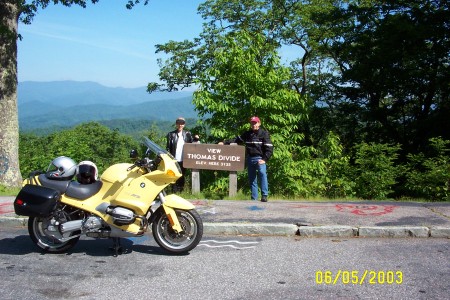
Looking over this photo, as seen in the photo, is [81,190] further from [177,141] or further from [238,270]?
[177,141]

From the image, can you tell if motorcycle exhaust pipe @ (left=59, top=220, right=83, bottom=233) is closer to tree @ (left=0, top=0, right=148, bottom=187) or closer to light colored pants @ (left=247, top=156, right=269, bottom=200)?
light colored pants @ (left=247, top=156, right=269, bottom=200)

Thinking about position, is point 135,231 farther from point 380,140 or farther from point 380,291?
point 380,140

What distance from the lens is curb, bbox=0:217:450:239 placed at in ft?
22.5

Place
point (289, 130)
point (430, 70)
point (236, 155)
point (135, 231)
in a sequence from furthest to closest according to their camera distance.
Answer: point (430, 70), point (289, 130), point (236, 155), point (135, 231)

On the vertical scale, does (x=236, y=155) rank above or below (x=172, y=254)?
above

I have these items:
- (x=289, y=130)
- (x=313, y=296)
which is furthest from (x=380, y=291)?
→ (x=289, y=130)

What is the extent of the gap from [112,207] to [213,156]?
4573 millimetres

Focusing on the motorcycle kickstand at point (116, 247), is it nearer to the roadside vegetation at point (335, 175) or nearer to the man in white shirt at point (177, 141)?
the man in white shirt at point (177, 141)

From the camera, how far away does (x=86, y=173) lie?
6016mm

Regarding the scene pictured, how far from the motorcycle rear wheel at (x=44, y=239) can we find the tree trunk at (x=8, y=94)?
22.7ft

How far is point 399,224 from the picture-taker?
7.14 m

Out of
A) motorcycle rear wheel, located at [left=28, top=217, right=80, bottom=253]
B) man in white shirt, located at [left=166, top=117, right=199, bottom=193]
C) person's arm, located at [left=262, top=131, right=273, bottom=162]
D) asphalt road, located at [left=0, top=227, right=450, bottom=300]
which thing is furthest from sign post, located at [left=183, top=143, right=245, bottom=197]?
motorcycle rear wheel, located at [left=28, top=217, right=80, bottom=253]

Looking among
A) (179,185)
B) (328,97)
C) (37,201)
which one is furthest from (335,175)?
(328,97)

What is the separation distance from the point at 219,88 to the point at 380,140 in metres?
16.2
